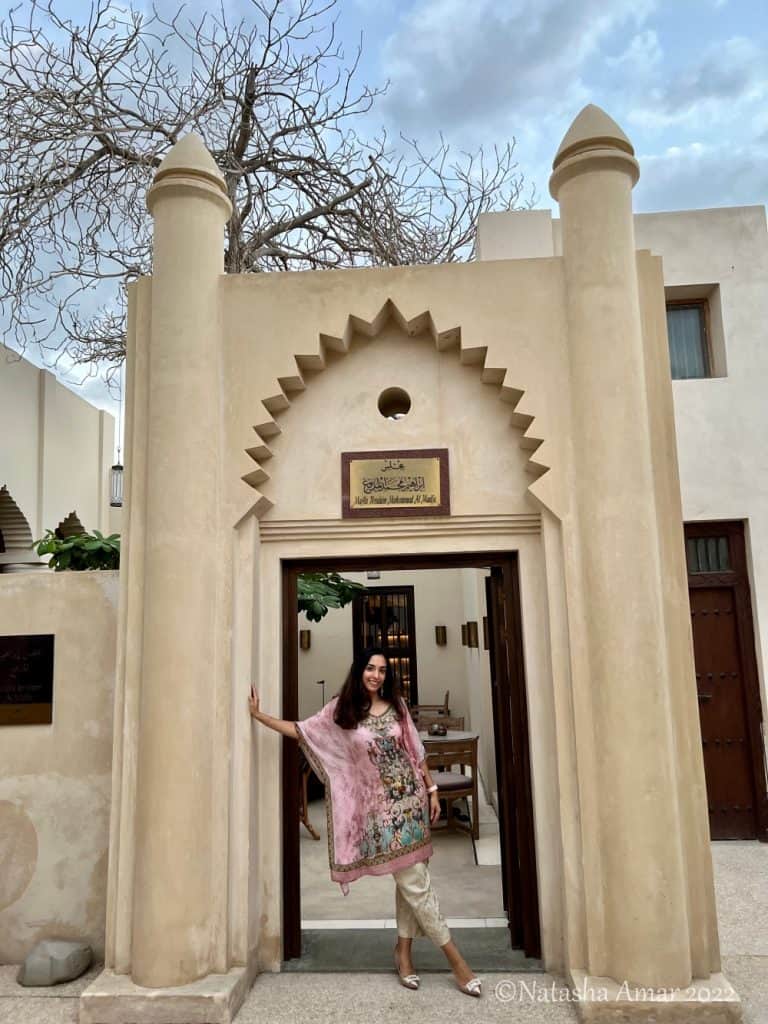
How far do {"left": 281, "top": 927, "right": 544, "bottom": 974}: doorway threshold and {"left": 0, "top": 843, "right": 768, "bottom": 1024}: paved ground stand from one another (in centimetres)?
9

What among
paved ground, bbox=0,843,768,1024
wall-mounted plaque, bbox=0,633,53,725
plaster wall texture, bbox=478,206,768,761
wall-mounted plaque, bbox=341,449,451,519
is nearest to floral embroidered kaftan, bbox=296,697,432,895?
paved ground, bbox=0,843,768,1024

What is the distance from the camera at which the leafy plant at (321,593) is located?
788 centimetres

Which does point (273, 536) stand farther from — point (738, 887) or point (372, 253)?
point (372, 253)

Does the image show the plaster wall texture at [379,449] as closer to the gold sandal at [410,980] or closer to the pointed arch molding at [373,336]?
the pointed arch molding at [373,336]

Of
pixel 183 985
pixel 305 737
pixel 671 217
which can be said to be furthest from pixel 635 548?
pixel 671 217

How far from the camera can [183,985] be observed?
372 centimetres

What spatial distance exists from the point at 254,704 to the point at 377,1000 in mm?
1578

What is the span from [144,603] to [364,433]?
1540 mm

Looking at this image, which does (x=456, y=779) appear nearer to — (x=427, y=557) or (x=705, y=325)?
(x=427, y=557)

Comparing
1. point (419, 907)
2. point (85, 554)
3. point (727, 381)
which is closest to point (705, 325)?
point (727, 381)

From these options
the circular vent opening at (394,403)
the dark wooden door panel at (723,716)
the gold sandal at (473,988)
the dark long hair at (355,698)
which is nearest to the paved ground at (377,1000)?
the gold sandal at (473,988)

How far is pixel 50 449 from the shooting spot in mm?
10383

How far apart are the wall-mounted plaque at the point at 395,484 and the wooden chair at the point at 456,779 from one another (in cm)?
356

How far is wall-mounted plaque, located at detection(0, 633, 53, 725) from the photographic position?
4.49m
